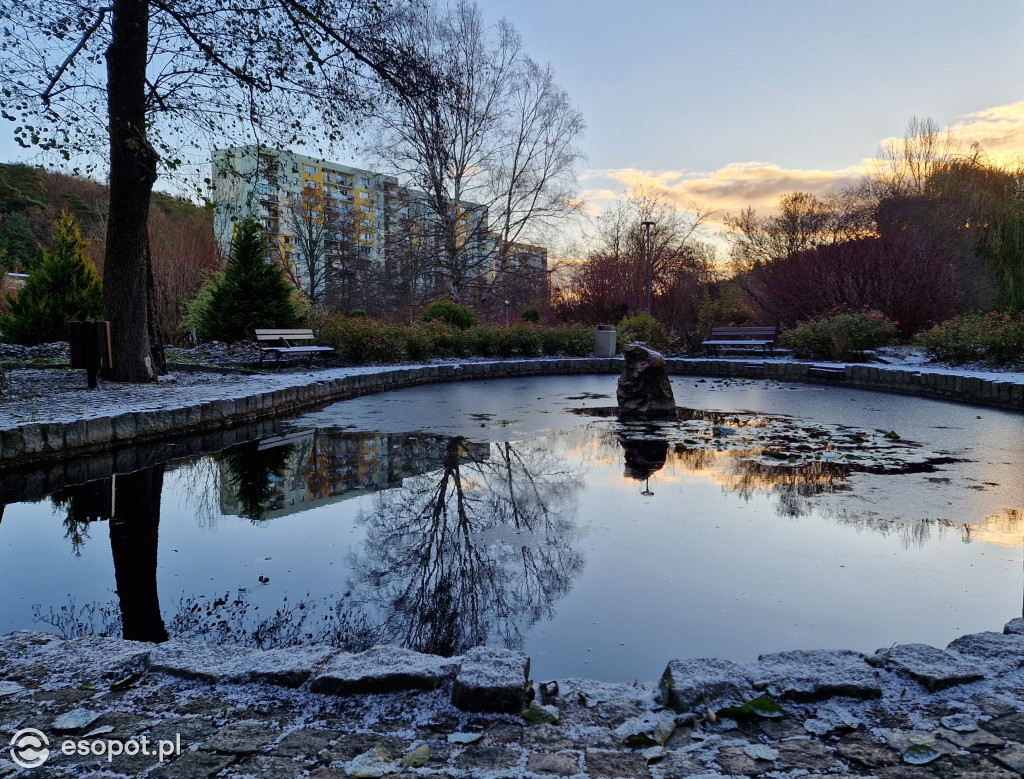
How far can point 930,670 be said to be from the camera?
2.12 metres

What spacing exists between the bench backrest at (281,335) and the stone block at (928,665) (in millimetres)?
13880

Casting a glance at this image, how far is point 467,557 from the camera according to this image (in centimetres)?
366

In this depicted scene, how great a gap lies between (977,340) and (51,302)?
2049cm

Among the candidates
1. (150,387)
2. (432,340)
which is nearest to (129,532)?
(150,387)

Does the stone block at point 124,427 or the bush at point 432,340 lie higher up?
the bush at point 432,340

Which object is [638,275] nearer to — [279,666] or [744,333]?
[744,333]

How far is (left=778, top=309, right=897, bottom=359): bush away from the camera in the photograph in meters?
15.2

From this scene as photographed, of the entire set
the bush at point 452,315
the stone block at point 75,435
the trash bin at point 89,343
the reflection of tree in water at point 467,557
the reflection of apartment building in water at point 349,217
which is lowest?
the reflection of tree in water at point 467,557

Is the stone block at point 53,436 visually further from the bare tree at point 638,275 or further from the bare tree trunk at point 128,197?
the bare tree at point 638,275

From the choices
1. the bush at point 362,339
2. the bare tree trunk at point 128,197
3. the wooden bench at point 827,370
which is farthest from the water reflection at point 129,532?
the wooden bench at point 827,370

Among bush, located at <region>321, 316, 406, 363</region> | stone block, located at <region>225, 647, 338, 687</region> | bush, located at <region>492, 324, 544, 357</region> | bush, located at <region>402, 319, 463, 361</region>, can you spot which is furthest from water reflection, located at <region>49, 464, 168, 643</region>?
bush, located at <region>492, 324, 544, 357</region>

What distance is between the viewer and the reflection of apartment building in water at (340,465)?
498 cm

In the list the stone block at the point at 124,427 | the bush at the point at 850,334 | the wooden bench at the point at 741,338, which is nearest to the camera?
the stone block at the point at 124,427

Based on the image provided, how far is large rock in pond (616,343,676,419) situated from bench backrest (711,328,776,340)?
11.1 meters
